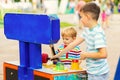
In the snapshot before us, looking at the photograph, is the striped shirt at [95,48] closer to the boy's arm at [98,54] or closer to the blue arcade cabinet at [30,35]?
the boy's arm at [98,54]

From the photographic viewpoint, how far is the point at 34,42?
519cm

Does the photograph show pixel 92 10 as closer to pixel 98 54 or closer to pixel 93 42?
pixel 93 42

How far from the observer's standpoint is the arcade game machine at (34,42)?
16.4 ft

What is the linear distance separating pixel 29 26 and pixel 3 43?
29.0ft

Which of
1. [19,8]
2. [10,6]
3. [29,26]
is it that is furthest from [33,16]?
[19,8]

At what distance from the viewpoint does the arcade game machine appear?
499 cm

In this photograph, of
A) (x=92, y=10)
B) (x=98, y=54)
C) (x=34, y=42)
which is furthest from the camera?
(x=34, y=42)

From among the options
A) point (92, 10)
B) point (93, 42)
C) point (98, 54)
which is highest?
point (92, 10)

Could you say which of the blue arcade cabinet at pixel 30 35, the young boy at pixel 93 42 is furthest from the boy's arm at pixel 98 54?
the blue arcade cabinet at pixel 30 35

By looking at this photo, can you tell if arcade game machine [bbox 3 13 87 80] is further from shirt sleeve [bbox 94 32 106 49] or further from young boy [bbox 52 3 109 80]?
shirt sleeve [bbox 94 32 106 49]

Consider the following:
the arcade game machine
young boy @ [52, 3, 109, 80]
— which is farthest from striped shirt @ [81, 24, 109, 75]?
the arcade game machine

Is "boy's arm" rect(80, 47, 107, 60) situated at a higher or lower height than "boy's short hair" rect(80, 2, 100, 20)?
lower

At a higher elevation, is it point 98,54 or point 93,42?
point 93,42

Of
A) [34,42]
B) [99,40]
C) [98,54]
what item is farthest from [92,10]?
[34,42]
